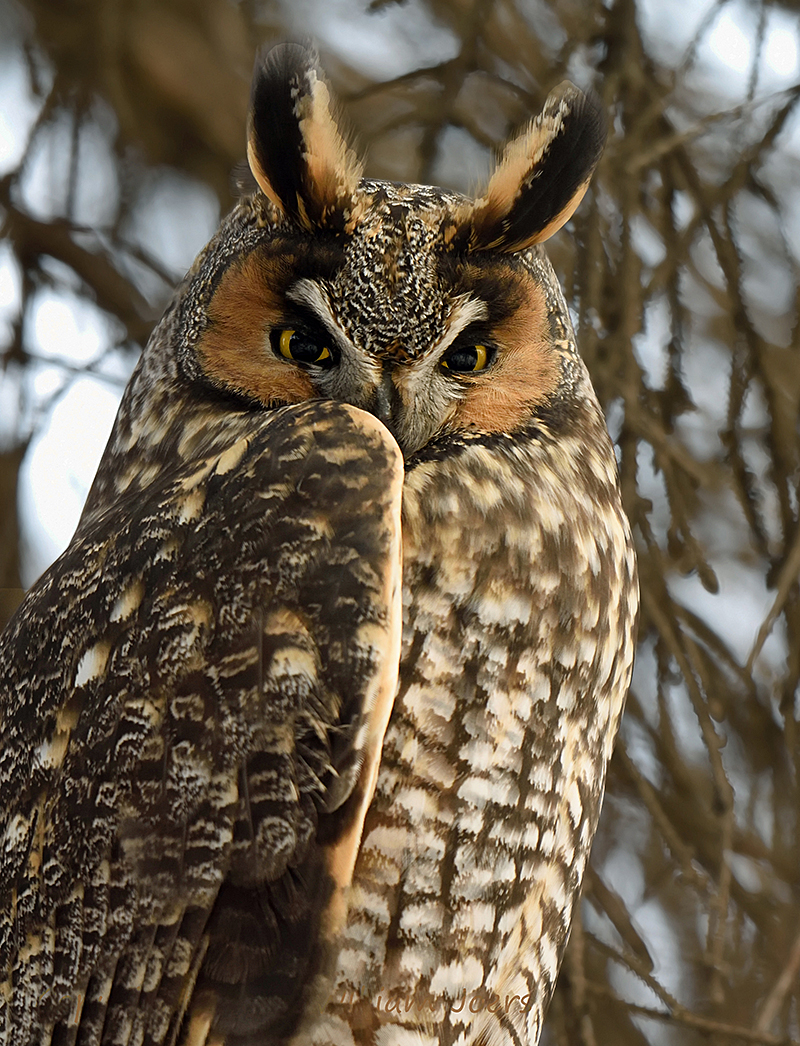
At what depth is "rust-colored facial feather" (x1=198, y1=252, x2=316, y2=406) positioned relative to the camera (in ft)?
4.93

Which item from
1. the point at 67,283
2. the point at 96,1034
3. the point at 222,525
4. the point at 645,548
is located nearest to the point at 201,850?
the point at 96,1034

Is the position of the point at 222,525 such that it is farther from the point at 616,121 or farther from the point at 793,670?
the point at 616,121

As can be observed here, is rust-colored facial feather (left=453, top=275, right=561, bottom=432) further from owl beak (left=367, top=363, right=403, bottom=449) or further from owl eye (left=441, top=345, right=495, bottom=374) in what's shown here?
owl beak (left=367, top=363, right=403, bottom=449)

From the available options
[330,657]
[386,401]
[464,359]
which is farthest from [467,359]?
[330,657]

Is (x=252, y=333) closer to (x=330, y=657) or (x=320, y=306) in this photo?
(x=320, y=306)

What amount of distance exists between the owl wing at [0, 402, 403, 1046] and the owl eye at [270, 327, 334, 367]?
0.27 feet

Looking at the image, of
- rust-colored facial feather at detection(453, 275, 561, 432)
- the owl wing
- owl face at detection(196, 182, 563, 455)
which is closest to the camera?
the owl wing

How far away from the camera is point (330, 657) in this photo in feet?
4.26

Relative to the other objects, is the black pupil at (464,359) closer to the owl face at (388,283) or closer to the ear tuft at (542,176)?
the owl face at (388,283)

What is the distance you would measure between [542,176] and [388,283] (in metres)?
0.29

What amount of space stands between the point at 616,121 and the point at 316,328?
0.83 meters

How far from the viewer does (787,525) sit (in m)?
1.83

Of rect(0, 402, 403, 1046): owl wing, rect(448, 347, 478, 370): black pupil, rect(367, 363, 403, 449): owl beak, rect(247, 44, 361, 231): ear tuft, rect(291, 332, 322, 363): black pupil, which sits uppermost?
rect(247, 44, 361, 231): ear tuft

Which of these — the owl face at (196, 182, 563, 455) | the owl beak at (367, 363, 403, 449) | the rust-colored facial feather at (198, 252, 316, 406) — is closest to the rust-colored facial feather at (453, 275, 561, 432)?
the owl face at (196, 182, 563, 455)
